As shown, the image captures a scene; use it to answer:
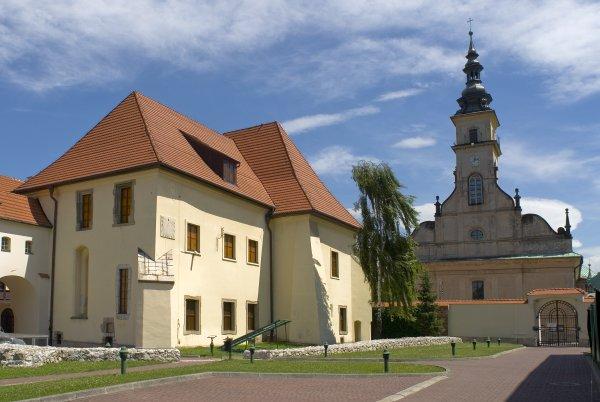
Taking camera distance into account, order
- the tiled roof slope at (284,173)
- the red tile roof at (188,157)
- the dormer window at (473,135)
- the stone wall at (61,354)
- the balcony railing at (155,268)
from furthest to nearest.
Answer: the dormer window at (473,135)
the tiled roof slope at (284,173)
the red tile roof at (188,157)
the balcony railing at (155,268)
the stone wall at (61,354)

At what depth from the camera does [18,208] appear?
1077 inches

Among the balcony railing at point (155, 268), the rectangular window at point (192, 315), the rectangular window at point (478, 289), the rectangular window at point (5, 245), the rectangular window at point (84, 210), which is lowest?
the rectangular window at point (192, 315)

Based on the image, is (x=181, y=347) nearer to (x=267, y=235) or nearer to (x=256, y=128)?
(x=267, y=235)

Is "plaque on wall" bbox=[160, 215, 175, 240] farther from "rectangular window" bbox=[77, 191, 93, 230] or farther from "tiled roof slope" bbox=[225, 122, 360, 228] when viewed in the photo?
"tiled roof slope" bbox=[225, 122, 360, 228]

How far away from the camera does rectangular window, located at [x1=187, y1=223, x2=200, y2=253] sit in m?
28.0

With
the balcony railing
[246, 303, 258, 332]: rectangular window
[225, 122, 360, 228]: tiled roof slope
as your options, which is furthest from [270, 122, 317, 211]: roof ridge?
the balcony railing

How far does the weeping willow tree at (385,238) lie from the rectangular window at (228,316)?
8.87m

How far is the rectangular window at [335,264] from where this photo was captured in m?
36.0

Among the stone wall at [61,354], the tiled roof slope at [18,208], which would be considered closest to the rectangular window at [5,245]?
the tiled roof slope at [18,208]

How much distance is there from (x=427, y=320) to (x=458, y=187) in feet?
84.2

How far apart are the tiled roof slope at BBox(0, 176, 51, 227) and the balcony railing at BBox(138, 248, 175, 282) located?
523 centimetres

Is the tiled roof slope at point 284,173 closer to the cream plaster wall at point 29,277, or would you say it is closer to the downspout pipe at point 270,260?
the downspout pipe at point 270,260

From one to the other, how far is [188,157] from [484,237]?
140 ft

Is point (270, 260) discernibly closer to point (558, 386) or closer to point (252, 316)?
point (252, 316)
